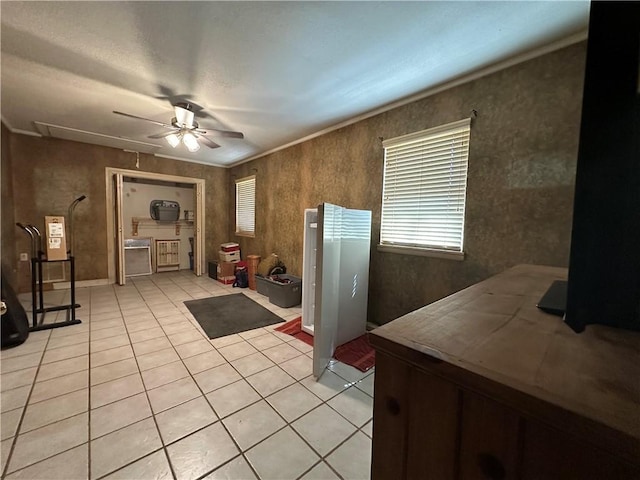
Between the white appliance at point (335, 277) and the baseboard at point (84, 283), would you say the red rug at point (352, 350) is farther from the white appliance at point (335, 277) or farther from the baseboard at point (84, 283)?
the baseboard at point (84, 283)

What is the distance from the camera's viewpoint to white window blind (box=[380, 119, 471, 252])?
2.31 meters

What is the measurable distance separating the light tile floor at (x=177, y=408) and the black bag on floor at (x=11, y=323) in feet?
0.32

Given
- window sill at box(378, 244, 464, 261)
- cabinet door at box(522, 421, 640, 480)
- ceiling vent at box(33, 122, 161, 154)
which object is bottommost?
cabinet door at box(522, 421, 640, 480)

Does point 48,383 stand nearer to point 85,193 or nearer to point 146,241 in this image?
point 85,193

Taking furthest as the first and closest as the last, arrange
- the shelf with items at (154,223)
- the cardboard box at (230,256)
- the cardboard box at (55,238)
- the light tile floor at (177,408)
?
the shelf with items at (154,223)
the cardboard box at (230,256)
the cardboard box at (55,238)
the light tile floor at (177,408)

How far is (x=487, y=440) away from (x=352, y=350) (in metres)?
2.32

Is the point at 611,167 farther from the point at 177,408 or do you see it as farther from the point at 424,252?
the point at 177,408

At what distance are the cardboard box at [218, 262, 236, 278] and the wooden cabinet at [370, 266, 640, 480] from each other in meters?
5.07

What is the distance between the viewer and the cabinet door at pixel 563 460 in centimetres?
28

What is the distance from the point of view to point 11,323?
7.91ft

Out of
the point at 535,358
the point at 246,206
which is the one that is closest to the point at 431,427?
the point at 535,358

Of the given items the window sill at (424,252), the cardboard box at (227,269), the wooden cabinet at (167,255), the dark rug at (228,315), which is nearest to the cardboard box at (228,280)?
the cardboard box at (227,269)

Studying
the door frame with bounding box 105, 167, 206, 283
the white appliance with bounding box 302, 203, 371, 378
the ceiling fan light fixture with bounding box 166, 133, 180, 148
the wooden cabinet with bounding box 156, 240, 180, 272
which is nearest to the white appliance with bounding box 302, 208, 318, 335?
the white appliance with bounding box 302, 203, 371, 378

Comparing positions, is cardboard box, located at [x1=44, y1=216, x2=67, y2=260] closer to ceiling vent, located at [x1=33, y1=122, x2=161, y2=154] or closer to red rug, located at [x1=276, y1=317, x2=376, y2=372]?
ceiling vent, located at [x1=33, y1=122, x2=161, y2=154]
